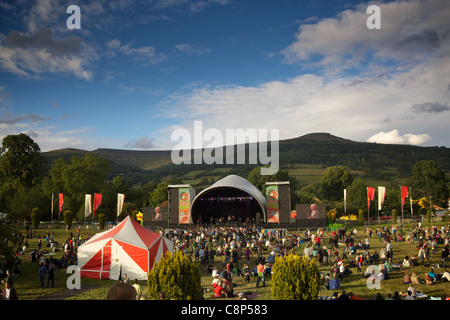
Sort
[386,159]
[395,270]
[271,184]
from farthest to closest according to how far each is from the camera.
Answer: [386,159], [271,184], [395,270]

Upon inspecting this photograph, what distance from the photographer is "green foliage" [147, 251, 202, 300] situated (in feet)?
27.2

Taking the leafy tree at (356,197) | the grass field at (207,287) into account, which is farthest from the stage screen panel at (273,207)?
the grass field at (207,287)

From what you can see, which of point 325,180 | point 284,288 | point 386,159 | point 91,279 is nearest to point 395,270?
point 284,288

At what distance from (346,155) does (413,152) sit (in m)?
28.9

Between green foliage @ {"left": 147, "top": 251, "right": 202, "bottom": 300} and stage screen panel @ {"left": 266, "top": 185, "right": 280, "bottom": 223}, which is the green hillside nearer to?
stage screen panel @ {"left": 266, "top": 185, "right": 280, "bottom": 223}

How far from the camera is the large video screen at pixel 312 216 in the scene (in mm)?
37094

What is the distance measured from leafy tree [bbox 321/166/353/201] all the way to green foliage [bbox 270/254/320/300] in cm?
6559

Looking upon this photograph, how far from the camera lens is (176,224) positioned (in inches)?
1623

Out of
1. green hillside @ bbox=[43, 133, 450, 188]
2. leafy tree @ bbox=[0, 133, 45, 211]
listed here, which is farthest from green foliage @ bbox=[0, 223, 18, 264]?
green hillside @ bbox=[43, 133, 450, 188]

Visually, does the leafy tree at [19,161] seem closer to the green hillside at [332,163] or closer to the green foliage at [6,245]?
the green foliage at [6,245]

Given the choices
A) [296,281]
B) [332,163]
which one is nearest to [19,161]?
[296,281]

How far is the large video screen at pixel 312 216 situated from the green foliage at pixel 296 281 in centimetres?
2957
